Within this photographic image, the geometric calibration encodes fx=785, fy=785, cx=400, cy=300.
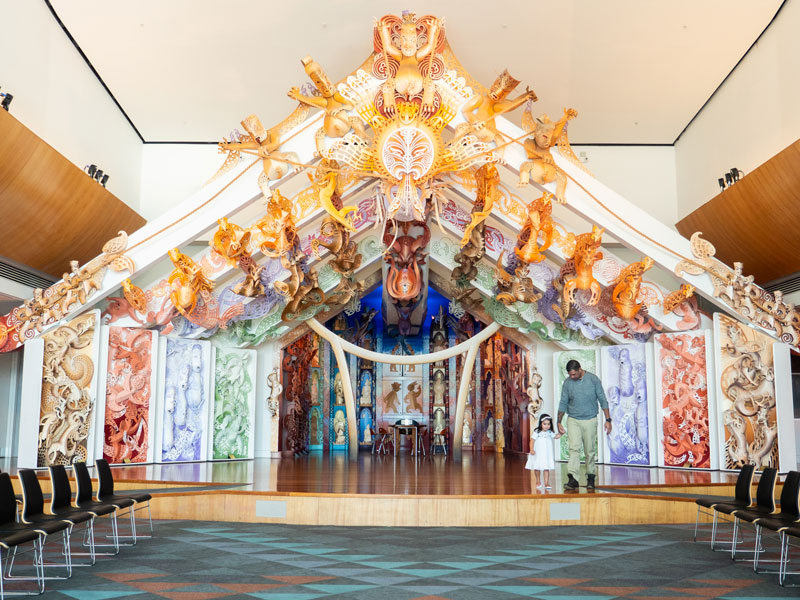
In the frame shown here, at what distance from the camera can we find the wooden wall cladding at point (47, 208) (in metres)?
9.94

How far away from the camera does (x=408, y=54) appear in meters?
10.1

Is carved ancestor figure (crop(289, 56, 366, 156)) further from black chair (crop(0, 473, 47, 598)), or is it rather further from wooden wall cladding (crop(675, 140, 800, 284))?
black chair (crop(0, 473, 47, 598))

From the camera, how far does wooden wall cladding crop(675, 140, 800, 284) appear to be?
34.5ft

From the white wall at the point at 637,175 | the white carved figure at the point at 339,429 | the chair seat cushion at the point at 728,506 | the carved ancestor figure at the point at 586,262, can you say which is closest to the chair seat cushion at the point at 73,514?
the chair seat cushion at the point at 728,506

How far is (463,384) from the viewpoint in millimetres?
15680

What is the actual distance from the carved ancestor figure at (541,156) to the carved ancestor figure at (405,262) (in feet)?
8.46

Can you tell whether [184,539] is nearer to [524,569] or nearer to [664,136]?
[524,569]

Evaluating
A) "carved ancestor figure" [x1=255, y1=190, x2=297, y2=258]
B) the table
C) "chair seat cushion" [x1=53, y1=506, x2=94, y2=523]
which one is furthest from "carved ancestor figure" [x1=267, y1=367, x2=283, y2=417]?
"chair seat cushion" [x1=53, y1=506, x2=94, y2=523]

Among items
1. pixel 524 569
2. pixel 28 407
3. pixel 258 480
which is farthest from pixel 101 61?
pixel 524 569

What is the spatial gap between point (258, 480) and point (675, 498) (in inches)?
194

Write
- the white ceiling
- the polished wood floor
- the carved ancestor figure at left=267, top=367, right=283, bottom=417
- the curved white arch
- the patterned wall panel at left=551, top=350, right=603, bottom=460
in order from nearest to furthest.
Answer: the polished wood floor, the white ceiling, the patterned wall panel at left=551, top=350, right=603, bottom=460, the curved white arch, the carved ancestor figure at left=267, top=367, right=283, bottom=417

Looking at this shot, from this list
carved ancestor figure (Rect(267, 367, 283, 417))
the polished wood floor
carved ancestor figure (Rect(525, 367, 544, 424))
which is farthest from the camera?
carved ancestor figure (Rect(267, 367, 283, 417))

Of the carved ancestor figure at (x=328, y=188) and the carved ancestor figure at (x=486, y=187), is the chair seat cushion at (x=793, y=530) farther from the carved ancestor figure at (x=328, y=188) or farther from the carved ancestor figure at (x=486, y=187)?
the carved ancestor figure at (x=328, y=188)

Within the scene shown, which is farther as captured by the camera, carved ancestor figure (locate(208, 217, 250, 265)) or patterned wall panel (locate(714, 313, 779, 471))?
carved ancestor figure (locate(208, 217, 250, 265))
